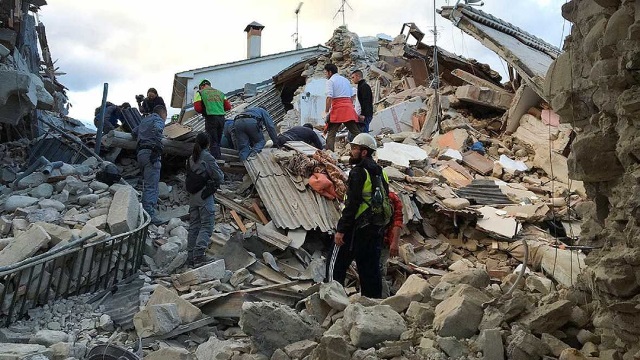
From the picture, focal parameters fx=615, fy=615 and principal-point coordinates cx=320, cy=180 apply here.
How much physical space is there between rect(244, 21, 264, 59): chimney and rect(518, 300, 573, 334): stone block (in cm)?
2448

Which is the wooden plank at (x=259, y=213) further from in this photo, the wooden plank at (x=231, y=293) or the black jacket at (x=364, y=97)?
the black jacket at (x=364, y=97)

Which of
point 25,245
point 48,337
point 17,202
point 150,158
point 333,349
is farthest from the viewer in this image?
point 150,158

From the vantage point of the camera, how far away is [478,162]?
1214 cm

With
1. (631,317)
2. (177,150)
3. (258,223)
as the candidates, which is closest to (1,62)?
(177,150)

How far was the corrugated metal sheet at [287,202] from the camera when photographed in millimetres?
9109

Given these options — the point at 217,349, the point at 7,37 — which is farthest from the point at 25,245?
the point at 7,37

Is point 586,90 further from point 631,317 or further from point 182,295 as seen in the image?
point 182,295

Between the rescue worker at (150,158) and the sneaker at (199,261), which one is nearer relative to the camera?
the sneaker at (199,261)

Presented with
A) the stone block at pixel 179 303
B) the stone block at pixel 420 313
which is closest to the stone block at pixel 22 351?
the stone block at pixel 179 303

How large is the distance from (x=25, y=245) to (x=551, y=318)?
17.8 ft

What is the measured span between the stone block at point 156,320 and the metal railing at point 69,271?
45.3 inches

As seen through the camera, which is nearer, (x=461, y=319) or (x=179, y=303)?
(x=461, y=319)

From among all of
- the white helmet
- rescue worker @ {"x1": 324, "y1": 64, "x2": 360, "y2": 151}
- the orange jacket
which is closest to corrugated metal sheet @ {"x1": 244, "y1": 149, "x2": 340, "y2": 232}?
rescue worker @ {"x1": 324, "y1": 64, "x2": 360, "y2": 151}

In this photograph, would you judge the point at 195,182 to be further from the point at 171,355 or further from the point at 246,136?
the point at 171,355
